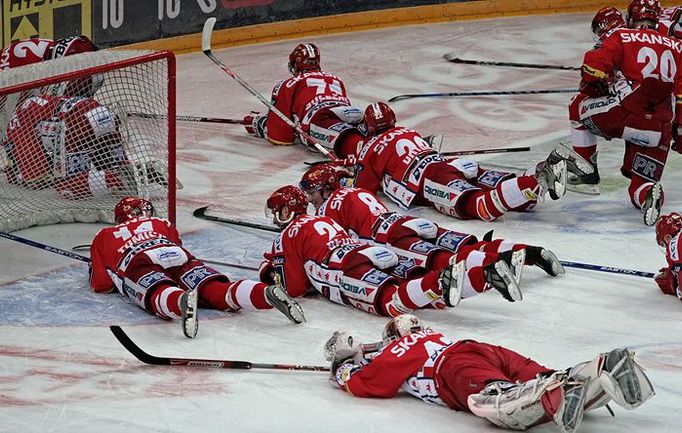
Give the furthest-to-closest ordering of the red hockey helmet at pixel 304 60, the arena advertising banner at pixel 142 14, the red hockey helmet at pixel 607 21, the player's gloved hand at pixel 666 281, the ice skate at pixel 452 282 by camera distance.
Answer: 1. the arena advertising banner at pixel 142 14
2. the red hockey helmet at pixel 304 60
3. the red hockey helmet at pixel 607 21
4. the player's gloved hand at pixel 666 281
5. the ice skate at pixel 452 282

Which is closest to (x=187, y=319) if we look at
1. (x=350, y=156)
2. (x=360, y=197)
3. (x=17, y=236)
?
(x=360, y=197)

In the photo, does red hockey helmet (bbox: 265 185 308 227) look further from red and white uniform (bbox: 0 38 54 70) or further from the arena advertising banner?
the arena advertising banner

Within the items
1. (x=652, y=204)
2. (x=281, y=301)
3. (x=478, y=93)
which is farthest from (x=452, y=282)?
(x=478, y=93)

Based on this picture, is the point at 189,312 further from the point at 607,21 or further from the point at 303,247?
the point at 607,21

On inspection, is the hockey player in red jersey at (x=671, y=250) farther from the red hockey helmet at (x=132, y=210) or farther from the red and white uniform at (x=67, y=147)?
the red and white uniform at (x=67, y=147)

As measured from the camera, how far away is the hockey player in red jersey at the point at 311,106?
9188mm

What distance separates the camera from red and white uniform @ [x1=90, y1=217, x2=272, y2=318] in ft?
20.6

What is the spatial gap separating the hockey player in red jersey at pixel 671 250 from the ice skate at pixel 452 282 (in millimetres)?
1003

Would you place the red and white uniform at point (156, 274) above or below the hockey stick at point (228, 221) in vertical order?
above

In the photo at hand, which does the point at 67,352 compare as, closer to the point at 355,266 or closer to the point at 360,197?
the point at 355,266

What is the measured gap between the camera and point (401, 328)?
5.29 m

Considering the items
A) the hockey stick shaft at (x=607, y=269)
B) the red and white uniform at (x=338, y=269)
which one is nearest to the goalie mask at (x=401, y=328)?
the red and white uniform at (x=338, y=269)

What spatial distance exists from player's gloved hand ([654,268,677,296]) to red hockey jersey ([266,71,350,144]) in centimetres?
324

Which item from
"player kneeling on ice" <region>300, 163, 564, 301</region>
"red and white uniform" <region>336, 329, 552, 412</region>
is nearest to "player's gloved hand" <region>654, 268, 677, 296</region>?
"player kneeling on ice" <region>300, 163, 564, 301</region>
